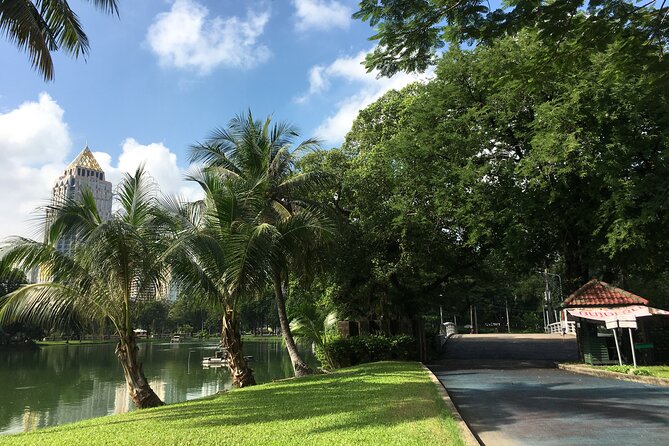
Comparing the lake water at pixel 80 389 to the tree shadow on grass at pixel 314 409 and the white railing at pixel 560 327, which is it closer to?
the tree shadow on grass at pixel 314 409

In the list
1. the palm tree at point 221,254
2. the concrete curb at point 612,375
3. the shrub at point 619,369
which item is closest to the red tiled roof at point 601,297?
the shrub at point 619,369

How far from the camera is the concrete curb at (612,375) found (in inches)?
442

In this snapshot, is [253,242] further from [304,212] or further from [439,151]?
[439,151]

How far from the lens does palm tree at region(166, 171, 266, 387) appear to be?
475 inches

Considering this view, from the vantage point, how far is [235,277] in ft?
39.7

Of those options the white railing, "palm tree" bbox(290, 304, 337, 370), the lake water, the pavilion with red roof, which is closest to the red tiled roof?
the pavilion with red roof

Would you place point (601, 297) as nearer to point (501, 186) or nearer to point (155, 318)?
point (501, 186)

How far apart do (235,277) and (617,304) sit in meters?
11.0

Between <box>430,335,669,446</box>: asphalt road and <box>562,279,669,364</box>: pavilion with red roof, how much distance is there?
1.63 m

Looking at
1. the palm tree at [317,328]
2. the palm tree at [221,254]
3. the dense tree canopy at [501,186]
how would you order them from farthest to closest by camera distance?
the palm tree at [317,328] → the dense tree canopy at [501,186] → the palm tree at [221,254]

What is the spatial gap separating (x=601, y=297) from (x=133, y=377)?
13237 mm

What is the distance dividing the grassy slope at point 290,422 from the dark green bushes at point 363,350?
7.11 meters

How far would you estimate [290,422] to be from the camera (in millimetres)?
6918

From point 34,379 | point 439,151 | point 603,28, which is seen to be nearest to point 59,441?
point 603,28
